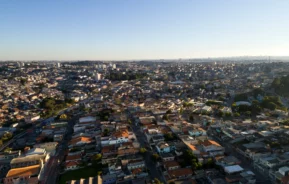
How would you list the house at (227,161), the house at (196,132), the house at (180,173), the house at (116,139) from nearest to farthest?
the house at (180,173) → the house at (227,161) → the house at (116,139) → the house at (196,132)

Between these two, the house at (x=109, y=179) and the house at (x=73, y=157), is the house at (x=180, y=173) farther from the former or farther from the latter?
the house at (x=73, y=157)

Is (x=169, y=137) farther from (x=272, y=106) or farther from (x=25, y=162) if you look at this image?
(x=272, y=106)

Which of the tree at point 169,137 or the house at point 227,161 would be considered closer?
the house at point 227,161

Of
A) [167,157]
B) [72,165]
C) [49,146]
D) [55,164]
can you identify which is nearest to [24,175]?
[55,164]

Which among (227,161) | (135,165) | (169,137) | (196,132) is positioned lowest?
(135,165)

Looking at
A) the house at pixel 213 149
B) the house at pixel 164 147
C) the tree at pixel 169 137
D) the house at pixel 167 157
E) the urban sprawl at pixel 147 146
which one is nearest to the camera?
the urban sprawl at pixel 147 146

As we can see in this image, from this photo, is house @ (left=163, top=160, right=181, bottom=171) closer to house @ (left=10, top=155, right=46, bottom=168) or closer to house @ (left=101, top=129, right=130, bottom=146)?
house @ (left=101, top=129, right=130, bottom=146)

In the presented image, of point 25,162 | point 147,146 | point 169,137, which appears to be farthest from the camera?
point 169,137

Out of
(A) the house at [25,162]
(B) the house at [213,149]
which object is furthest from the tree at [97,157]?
(B) the house at [213,149]

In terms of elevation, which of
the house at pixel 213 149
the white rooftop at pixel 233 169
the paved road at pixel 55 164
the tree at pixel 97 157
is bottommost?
the paved road at pixel 55 164
